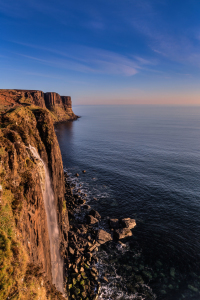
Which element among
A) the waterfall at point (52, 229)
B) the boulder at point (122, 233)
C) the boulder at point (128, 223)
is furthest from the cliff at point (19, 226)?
the boulder at point (128, 223)

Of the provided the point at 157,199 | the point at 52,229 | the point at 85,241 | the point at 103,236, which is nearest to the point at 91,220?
the point at 103,236

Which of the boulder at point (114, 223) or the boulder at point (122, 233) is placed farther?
the boulder at point (114, 223)

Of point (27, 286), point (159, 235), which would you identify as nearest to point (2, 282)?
point (27, 286)

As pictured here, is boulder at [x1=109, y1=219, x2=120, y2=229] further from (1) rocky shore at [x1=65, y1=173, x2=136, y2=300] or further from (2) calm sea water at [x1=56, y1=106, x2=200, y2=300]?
(2) calm sea water at [x1=56, y1=106, x2=200, y2=300]

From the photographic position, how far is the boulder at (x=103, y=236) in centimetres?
3062

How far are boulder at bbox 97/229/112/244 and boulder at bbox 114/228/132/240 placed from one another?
58.4 inches

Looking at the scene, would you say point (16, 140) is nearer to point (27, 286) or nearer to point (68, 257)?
point (27, 286)

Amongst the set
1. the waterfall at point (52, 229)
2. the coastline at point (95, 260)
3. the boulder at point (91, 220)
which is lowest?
the coastline at point (95, 260)

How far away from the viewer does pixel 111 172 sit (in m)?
58.9

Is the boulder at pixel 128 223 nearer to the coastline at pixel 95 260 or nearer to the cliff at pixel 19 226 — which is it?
the coastline at pixel 95 260

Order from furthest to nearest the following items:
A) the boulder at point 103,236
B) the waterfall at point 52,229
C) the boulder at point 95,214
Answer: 1. the boulder at point 95,214
2. the boulder at point 103,236
3. the waterfall at point 52,229

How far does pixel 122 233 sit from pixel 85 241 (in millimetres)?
7748

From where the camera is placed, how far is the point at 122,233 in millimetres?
31875

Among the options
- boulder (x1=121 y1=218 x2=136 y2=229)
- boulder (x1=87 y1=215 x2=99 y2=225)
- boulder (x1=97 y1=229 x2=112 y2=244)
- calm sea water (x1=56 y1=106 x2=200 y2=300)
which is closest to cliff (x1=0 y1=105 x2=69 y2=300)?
boulder (x1=97 y1=229 x2=112 y2=244)
